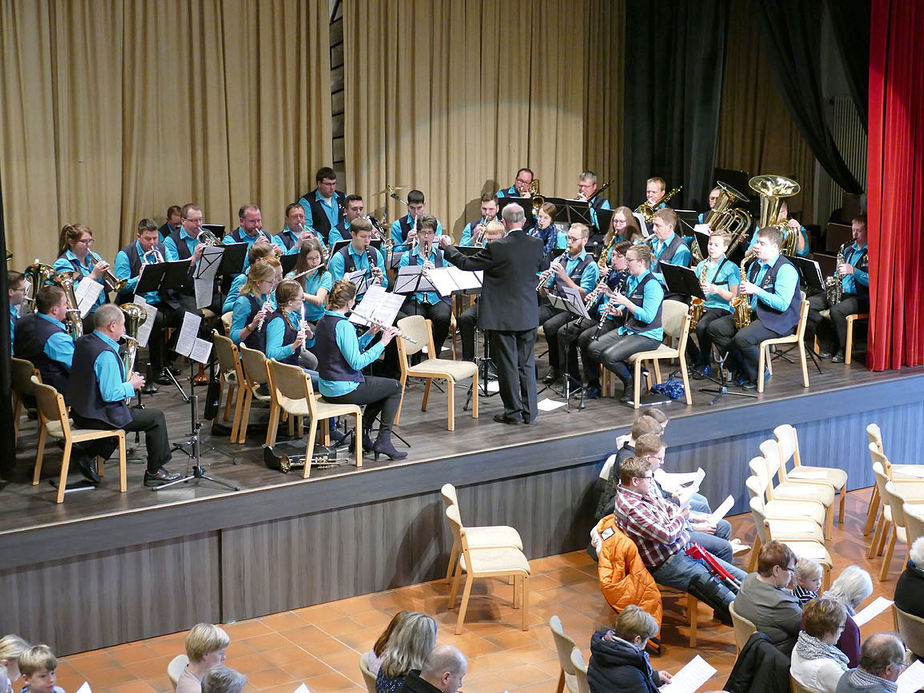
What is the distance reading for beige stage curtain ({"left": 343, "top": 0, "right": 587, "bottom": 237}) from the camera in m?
12.5

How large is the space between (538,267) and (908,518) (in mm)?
2901

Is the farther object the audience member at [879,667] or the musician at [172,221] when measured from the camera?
the musician at [172,221]

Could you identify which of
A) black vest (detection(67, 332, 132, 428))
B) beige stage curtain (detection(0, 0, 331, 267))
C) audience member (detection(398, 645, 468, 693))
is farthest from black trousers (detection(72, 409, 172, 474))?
beige stage curtain (detection(0, 0, 331, 267))

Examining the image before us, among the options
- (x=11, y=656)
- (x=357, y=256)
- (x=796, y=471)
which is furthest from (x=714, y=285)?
(x=11, y=656)

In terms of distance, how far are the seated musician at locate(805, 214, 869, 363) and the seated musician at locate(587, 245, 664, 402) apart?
2072 millimetres

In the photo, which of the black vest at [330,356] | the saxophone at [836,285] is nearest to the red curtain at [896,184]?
the saxophone at [836,285]

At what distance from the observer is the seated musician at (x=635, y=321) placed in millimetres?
8797

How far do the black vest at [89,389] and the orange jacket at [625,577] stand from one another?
9.35 feet

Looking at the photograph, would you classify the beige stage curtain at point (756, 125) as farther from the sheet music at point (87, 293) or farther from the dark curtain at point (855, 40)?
the sheet music at point (87, 293)

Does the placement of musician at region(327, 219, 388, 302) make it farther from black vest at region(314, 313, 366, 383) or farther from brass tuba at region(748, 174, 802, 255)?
brass tuba at region(748, 174, 802, 255)

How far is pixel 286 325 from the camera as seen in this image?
25.7 feet

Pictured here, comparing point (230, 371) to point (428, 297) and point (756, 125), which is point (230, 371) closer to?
point (428, 297)

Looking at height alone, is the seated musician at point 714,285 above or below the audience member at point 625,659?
above

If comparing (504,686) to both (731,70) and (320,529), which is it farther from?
(731,70)
